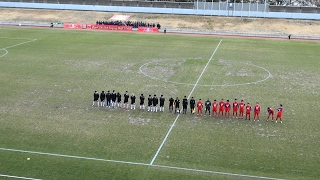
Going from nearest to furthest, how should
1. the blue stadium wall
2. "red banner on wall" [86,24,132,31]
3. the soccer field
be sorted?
the soccer field, "red banner on wall" [86,24,132,31], the blue stadium wall

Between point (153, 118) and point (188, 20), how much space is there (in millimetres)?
49952

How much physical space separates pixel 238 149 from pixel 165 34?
44104 millimetres

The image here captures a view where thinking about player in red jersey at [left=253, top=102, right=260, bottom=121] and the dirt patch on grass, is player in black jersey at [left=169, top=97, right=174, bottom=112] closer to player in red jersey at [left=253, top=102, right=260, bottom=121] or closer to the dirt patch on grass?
player in red jersey at [left=253, top=102, right=260, bottom=121]

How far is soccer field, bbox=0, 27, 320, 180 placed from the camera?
60.1 ft

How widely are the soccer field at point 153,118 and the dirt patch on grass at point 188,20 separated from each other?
18634mm

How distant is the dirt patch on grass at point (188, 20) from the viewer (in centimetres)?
6606

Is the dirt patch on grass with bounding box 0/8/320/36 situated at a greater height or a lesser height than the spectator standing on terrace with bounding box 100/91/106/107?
greater

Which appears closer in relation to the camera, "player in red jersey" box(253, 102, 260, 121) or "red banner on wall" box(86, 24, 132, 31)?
"player in red jersey" box(253, 102, 260, 121)

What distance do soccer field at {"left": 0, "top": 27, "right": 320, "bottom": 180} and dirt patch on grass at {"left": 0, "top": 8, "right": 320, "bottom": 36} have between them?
1863 cm

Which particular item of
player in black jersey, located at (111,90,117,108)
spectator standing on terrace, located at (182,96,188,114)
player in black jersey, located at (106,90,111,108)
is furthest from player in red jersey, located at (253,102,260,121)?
player in black jersey, located at (106,90,111,108)

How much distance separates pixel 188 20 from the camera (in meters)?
72.2

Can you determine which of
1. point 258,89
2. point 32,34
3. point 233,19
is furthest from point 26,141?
point 233,19

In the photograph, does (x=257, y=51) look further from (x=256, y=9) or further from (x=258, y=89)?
(x=256, y=9)

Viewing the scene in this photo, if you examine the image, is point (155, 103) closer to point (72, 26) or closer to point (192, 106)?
point (192, 106)
